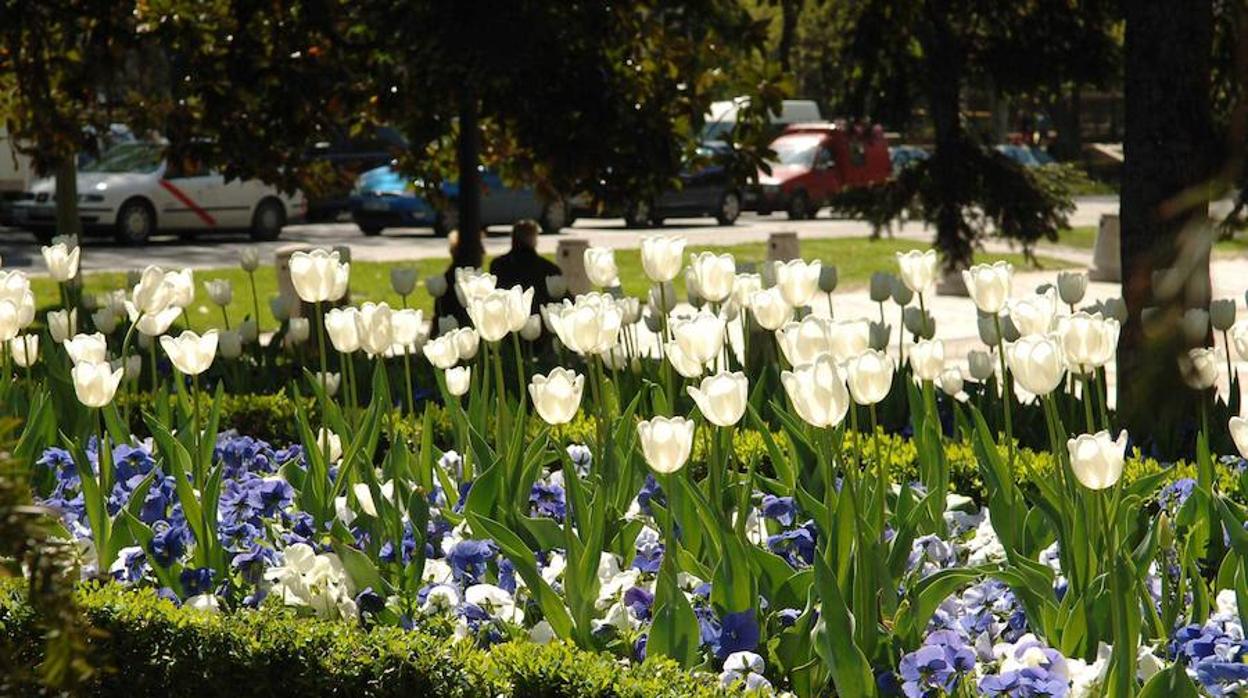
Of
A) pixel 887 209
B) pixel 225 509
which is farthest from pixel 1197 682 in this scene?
pixel 887 209

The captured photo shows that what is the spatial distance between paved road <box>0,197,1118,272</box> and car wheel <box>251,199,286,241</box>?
0.75 feet

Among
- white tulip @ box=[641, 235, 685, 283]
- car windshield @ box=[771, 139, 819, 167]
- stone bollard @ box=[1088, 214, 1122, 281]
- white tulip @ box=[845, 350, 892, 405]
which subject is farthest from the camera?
car windshield @ box=[771, 139, 819, 167]

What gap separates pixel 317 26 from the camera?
1034 centimetres

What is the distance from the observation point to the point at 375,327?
4402 mm

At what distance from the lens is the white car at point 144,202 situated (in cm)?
2241

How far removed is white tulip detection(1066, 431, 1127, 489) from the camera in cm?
301

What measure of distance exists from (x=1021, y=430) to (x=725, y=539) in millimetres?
2922

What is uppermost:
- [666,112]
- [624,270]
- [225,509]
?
[666,112]

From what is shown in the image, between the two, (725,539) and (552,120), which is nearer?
(725,539)

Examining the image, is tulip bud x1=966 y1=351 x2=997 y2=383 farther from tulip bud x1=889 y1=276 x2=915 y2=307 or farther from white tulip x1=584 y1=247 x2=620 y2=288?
white tulip x1=584 y1=247 x2=620 y2=288

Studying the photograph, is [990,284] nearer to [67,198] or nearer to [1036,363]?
[1036,363]

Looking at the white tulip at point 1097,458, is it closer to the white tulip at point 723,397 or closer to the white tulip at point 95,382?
the white tulip at point 723,397

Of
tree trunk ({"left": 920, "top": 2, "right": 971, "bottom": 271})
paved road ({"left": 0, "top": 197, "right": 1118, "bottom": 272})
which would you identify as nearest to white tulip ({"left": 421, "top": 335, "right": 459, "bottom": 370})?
tree trunk ({"left": 920, "top": 2, "right": 971, "bottom": 271})

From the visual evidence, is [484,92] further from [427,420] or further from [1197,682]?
[1197,682]
